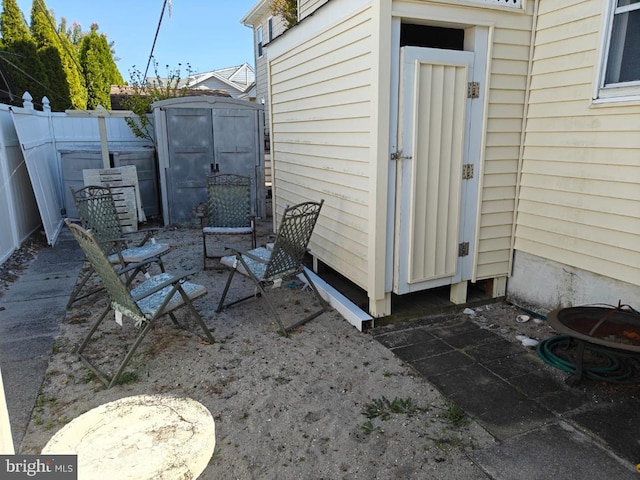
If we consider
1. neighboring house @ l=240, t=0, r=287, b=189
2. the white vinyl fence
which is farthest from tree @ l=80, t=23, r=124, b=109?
the white vinyl fence

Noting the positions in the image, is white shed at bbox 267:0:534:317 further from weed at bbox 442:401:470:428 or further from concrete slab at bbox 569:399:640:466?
concrete slab at bbox 569:399:640:466

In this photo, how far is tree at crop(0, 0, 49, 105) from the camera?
10.6 metres

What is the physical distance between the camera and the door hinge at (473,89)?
3.37 meters

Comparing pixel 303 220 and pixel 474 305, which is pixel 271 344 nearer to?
pixel 303 220

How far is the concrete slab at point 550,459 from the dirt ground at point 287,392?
0.10 m

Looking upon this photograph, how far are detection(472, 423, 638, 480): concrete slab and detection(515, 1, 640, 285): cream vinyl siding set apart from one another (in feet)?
4.41

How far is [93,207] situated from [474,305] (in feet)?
12.0

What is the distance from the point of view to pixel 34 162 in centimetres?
612

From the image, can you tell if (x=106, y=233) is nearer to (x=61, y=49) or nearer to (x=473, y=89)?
(x=473, y=89)

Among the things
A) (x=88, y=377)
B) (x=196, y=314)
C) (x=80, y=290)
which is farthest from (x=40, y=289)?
(x=196, y=314)

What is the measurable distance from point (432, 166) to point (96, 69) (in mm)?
14571

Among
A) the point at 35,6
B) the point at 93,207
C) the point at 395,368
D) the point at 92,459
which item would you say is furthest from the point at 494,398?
the point at 35,6

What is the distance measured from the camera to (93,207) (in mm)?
4195

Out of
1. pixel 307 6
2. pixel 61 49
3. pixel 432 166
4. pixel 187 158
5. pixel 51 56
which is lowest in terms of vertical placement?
pixel 187 158
